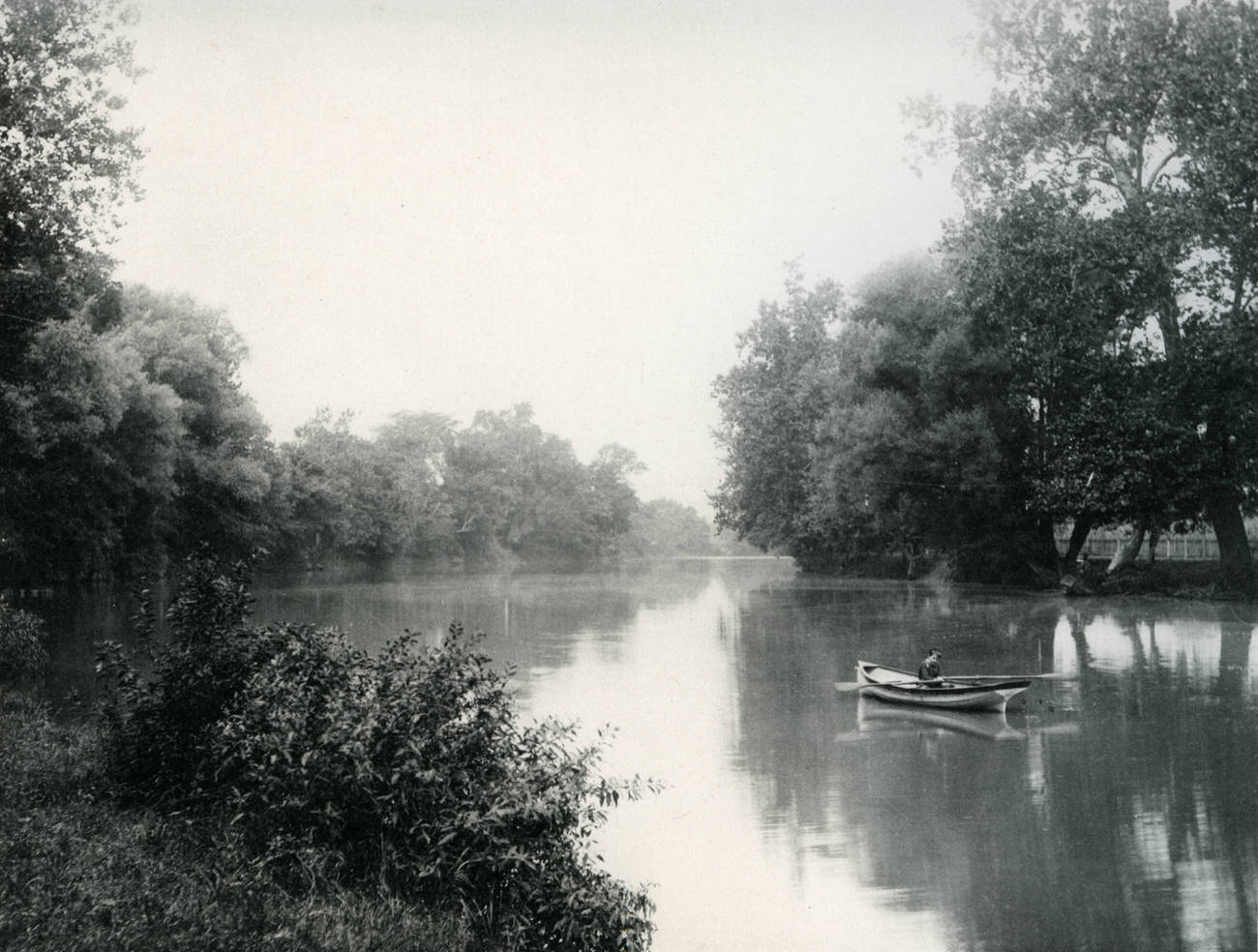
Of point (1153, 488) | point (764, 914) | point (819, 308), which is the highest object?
point (819, 308)

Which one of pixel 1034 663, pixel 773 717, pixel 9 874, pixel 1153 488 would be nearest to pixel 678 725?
pixel 773 717

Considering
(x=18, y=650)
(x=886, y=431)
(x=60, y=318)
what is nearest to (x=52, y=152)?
(x=60, y=318)

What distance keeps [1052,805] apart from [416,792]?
636cm

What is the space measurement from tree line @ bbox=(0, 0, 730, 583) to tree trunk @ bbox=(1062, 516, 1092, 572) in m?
13.0

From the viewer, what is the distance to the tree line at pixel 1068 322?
15805 mm

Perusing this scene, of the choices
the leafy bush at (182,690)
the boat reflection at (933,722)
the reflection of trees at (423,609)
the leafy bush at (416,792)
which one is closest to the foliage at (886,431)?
the reflection of trees at (423,609)

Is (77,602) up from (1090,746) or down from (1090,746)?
up

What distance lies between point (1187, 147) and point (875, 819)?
12903 millimetres

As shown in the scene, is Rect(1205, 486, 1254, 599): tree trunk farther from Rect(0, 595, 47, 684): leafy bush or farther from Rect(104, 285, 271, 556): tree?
Rect(0, 595, 47, 684): leafy bush

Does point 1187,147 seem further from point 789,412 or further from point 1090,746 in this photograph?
point 789,412

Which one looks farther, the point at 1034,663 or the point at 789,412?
the point at 789,412

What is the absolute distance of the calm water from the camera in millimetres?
7109

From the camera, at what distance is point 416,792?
224 inches

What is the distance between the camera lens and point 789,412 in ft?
108
